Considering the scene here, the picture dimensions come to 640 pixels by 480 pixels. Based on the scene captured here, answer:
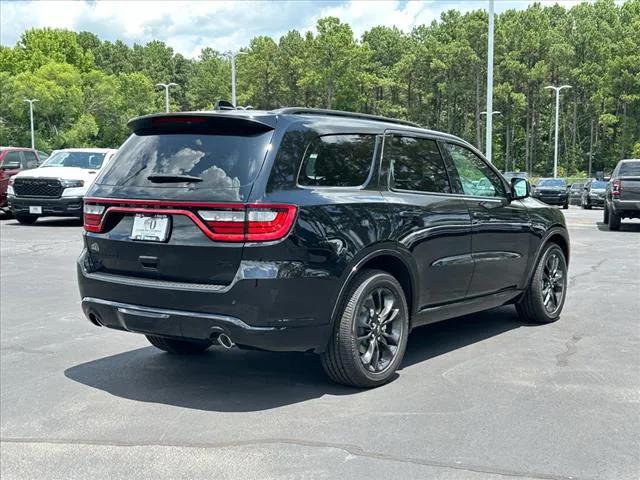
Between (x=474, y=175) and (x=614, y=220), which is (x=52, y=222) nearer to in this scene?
(x=614, y=220)

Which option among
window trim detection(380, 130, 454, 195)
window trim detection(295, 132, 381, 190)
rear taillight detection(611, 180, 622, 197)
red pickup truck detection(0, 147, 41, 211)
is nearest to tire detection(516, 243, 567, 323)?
window trim detection(380, 130, 454, 195)

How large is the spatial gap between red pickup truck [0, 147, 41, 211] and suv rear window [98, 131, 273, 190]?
16.3 metres

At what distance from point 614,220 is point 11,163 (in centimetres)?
1569

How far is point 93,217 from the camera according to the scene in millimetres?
4898

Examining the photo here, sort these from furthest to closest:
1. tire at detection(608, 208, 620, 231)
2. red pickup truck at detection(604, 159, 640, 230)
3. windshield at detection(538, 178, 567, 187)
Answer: windshield at detection(538, 178, 567, 187) < tire at detection(608, 208, 620, 231) < red pickup truck at detection(604, 159, 640, 230)

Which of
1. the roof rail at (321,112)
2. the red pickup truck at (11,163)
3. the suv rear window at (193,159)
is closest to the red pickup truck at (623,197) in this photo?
the roof rail at (321,112)

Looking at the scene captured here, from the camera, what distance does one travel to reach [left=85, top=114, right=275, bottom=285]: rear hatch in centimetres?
429

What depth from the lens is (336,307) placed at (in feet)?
14.9

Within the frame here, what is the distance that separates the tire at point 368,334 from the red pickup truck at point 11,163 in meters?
17.2

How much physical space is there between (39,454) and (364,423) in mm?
1776

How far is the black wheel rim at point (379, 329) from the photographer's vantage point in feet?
15.8

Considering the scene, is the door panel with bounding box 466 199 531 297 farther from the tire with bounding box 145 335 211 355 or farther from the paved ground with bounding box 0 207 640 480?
the tire with bounding box 145 335 211 355

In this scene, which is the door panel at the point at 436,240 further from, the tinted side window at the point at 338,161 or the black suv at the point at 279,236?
the tinted side window at the point at 338,161

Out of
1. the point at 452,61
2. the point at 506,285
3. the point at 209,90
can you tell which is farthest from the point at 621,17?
the point at 506,285
